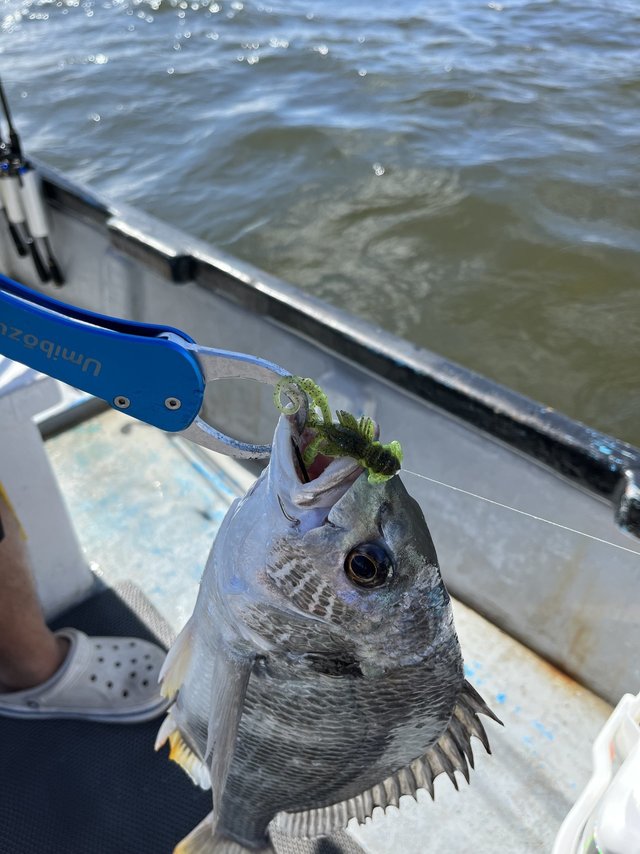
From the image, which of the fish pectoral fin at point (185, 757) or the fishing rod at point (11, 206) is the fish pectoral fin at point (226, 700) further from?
the fishing rod at point (11, 206)

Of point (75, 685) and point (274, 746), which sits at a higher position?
point (274, 746)

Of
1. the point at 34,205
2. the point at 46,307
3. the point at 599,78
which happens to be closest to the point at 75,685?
the point at 46,307

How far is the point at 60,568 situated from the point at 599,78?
841 cm

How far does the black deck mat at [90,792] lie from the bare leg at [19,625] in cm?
20

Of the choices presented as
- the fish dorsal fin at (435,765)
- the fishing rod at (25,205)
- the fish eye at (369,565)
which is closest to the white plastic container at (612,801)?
the fish dorsal fin at (435,765)

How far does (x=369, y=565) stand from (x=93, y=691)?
5.00ft

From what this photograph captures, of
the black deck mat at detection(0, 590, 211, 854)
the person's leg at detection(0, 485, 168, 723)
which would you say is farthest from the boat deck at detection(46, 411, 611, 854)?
the black deck mat at detection(0, 590, 211, 854)

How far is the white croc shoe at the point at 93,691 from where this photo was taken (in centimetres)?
212

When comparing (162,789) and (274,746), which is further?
(162,789)

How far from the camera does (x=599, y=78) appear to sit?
7.92 meters

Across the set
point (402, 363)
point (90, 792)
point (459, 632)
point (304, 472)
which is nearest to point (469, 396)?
point (402, 363)

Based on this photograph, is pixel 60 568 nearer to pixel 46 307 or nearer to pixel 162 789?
pixel 162 789

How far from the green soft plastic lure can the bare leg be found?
1288mm

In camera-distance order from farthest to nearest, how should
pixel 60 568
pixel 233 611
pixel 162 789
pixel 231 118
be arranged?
pixel 231 118, pixel 60 568, pixel 162 789, pixel 233 611
